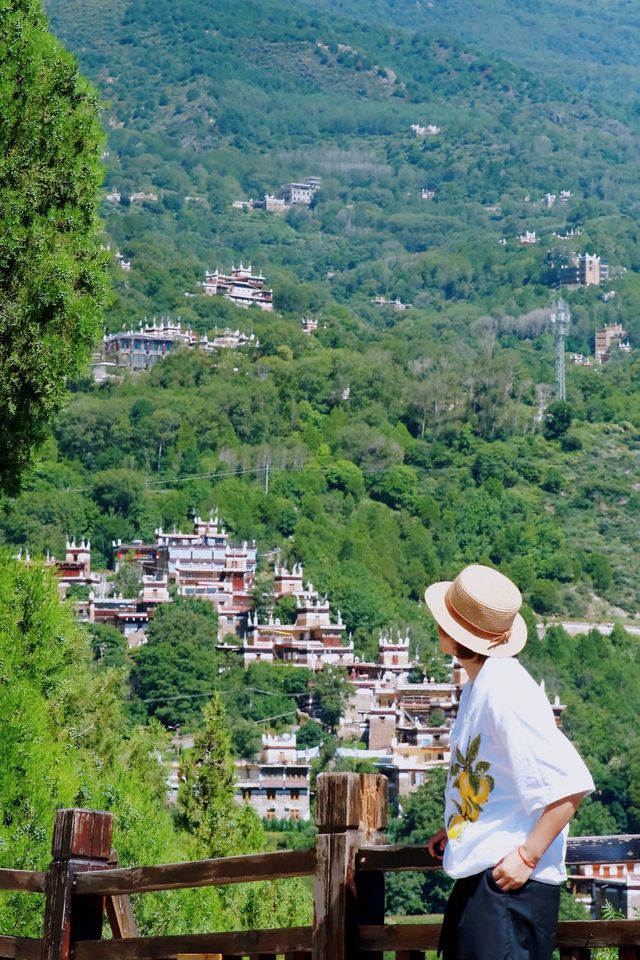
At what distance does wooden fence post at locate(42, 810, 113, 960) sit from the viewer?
4645 mm

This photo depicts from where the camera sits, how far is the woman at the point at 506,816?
360 centimetres

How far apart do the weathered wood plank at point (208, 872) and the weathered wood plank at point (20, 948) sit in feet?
1.00

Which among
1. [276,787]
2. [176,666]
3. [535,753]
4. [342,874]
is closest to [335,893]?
[342,874]

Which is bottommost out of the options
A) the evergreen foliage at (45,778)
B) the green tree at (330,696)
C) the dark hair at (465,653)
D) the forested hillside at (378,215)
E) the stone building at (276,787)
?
the forested hillside at (378,215)

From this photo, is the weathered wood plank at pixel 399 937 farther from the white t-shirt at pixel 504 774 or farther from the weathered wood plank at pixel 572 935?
the white t-shirt at pixel 504 774

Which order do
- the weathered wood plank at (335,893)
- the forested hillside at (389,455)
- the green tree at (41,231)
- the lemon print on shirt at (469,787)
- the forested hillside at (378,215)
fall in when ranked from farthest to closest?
the forested hillside at (378,215)
the forested hillside at (389,455)
the green tree at (41,231)
the weathered wood plank at (335,893)
the lemon print on shirt at (469,787)

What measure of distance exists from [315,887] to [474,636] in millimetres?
761

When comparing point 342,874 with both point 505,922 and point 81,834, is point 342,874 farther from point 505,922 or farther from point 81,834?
point 81,834

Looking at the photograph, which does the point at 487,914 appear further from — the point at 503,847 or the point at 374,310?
the point at 374,310

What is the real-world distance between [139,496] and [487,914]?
81.3 metres

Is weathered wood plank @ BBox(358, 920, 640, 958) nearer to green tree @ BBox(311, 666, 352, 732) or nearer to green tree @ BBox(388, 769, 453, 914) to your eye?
green tree @ BBox(388, 769, 453, 914)

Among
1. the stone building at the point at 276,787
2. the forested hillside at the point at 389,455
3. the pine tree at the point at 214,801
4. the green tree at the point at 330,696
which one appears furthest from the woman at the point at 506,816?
the green tree at the point at 330,696

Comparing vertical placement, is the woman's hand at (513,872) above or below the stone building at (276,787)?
above

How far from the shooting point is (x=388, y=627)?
254 feet
